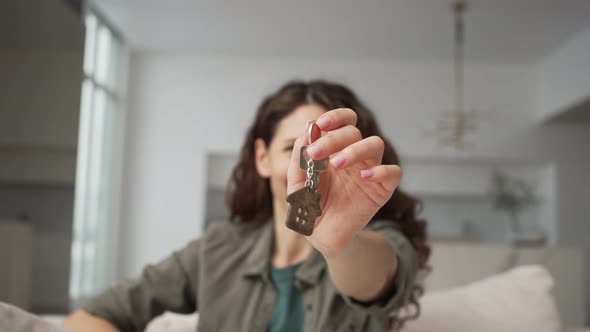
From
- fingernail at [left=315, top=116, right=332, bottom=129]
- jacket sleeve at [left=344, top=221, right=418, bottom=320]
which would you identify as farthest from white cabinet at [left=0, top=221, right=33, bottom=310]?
fingernail at [left=315, top=116, right=332, bottom=129]

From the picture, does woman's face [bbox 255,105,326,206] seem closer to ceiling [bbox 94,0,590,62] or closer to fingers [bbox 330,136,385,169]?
fingers [bbox 330,136,385,169]

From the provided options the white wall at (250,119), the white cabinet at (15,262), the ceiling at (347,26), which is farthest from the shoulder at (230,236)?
the white wall at (250,119)

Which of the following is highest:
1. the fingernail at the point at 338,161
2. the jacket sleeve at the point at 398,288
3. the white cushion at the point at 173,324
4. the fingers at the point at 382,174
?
the fingernail at the point at 338,161

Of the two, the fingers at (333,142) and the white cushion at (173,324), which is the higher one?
the fingers at (333,142)

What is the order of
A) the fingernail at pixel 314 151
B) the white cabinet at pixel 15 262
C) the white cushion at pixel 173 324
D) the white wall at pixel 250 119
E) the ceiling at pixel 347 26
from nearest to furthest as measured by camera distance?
1. the fingernail at pixel 314 151
2. the white cabinet at pixel 15 262
3. the white cushion at pixel 173 324
4. the ceiling at pixel 347 26
5. the white wall at pixel 250 119

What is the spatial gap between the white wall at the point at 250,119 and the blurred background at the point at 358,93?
1cm

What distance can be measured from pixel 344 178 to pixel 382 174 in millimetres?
80

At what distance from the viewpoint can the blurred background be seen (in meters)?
5.07

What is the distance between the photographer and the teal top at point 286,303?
1.18 meters

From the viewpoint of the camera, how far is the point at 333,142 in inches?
22.6

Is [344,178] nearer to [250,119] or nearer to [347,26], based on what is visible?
[347,26]

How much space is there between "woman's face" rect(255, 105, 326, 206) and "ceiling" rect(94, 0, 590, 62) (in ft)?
12.1

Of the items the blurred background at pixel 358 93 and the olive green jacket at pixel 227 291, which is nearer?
the olive green jacket at pixel 227 291

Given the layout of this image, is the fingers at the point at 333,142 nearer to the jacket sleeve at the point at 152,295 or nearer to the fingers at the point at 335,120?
the fingers at the point at 335,120
